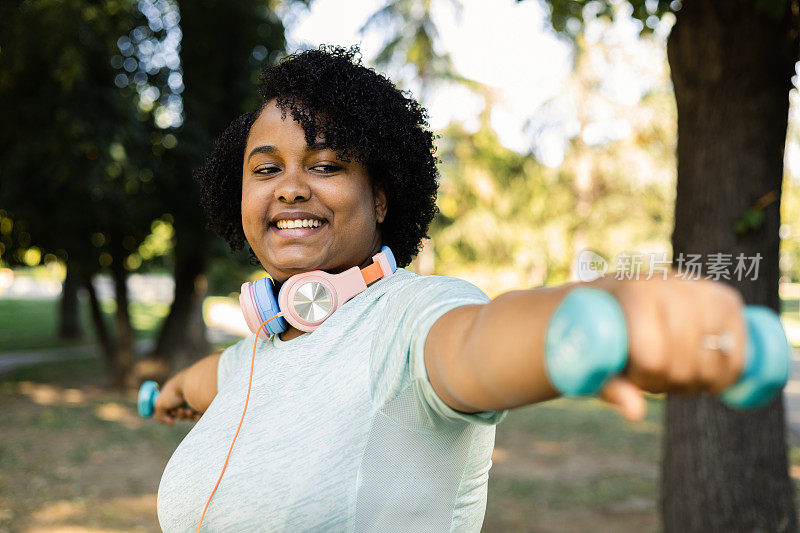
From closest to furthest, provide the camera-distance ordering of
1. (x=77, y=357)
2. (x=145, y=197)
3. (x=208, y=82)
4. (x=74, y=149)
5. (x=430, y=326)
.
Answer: (x=430, y=326) → (x=74, y=149) → (x=145, y=197) → (x=208, y=82) → (x=77, y=357)

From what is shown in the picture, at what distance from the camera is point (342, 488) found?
3.92ft

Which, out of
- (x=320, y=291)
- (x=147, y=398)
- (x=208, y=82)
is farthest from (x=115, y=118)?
(x=320, y=291)

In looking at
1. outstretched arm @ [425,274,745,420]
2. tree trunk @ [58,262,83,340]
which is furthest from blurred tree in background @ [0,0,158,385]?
tree trunk @ [58,262,83,340]

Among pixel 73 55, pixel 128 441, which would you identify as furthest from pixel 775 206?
pixel 128 441

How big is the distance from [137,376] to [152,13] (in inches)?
237

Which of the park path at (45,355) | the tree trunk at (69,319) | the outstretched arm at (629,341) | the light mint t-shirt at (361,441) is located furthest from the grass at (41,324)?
the outstretched arm at (629,341)

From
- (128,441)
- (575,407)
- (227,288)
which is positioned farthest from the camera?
(227,288)

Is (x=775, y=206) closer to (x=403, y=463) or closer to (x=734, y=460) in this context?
(x=734, y=460)

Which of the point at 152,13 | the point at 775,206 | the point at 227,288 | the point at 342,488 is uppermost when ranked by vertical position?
the point at 152,13

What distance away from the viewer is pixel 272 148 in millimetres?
1563

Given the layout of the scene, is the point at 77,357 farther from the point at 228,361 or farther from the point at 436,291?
the point at 436,291

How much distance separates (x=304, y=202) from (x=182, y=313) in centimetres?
1034

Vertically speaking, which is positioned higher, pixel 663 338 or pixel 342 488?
pixel 663 338

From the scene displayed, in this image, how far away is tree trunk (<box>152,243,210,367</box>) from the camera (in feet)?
36.2
